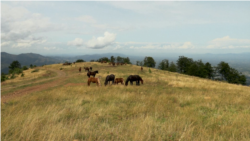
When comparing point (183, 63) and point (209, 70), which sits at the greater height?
point (183, 63)

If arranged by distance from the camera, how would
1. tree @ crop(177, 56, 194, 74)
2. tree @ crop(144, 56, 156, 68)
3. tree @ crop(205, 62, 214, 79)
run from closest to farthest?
tree @ crop(205, 62, 214, 79) → tree @ crop(177, 56, 194, 74) → tree @ crop(144, 56, 156, 68)

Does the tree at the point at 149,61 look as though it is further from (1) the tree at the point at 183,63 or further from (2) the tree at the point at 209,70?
(2) the tree at the point at 209,70

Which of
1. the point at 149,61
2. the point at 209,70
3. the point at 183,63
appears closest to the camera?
the point at 209,70

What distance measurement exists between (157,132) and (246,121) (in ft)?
12.3

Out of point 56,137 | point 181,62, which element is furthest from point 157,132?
point 181,62

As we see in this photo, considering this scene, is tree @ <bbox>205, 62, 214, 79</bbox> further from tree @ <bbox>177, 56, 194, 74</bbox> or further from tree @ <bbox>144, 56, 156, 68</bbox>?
tree @ <bbox>144, 56, 156, 68</bbox>

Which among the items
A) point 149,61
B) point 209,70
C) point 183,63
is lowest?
point 209,70

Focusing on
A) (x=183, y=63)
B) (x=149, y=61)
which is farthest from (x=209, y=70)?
(x=149, y=61)

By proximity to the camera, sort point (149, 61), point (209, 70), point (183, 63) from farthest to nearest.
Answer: point (149, 61) → point (183, 63) → point (209, 70)

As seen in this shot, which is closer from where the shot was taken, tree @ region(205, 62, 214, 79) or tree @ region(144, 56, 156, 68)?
tree @ region(205, 62, 214, 79)

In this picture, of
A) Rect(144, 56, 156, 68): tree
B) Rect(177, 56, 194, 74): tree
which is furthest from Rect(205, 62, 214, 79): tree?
Rect(144, 56, 156, 68): tree

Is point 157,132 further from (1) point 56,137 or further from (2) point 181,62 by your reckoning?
(2) point 181,62

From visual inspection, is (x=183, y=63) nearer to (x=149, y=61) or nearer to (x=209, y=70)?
(x=209, y=70)

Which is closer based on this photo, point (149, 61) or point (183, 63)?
point (183, 63)
